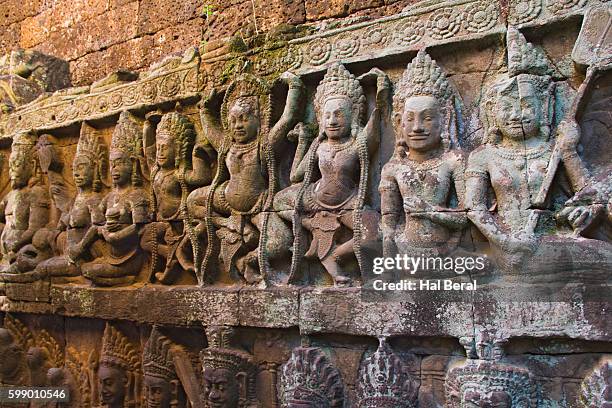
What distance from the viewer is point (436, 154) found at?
4383 mm

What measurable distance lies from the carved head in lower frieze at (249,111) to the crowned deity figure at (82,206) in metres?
1.64

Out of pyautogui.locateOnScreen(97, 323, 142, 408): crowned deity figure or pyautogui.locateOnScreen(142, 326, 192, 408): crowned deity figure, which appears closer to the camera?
pyautogui.locateOnScreen(142, 326, 192, 408): crowned deity figure

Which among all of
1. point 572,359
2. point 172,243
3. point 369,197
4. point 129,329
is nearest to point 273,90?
point 369,197

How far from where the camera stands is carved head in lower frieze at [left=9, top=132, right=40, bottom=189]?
6.82m

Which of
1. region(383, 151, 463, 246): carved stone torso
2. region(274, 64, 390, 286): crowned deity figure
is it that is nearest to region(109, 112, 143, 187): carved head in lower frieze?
region(274, 64, 390, 286): crowned deity figure

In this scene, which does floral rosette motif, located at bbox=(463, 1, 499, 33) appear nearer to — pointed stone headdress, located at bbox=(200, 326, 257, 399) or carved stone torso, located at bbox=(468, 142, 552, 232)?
carved stone torso, located at bbox=(468, 142, 552, 232)

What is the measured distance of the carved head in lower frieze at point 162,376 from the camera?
5398 mm

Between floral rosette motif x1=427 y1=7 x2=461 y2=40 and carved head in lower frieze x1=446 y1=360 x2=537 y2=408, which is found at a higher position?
floral rosette motif x1=427 y1=7 x2=461 y2=40

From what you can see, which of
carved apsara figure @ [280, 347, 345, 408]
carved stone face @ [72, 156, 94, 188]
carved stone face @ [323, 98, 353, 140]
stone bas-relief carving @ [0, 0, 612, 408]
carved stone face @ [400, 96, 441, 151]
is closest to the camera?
stone bas-relief carving @ [0, 0, 612, 408]

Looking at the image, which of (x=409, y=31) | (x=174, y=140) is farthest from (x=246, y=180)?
(x=409, y=31)

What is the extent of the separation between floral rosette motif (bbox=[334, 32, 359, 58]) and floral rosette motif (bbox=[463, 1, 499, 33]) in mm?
766

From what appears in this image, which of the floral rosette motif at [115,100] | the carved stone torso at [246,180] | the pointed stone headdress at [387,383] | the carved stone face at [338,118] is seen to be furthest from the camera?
the floral rosette motif at [115,100]

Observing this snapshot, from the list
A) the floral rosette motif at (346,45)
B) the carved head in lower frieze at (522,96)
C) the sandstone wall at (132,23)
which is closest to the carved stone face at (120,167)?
the sandstone wall at (132,23)

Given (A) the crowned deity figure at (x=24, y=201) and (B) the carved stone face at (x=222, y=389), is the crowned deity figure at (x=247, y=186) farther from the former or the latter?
(A) the crowned deity figure at (x=24, y=201)
